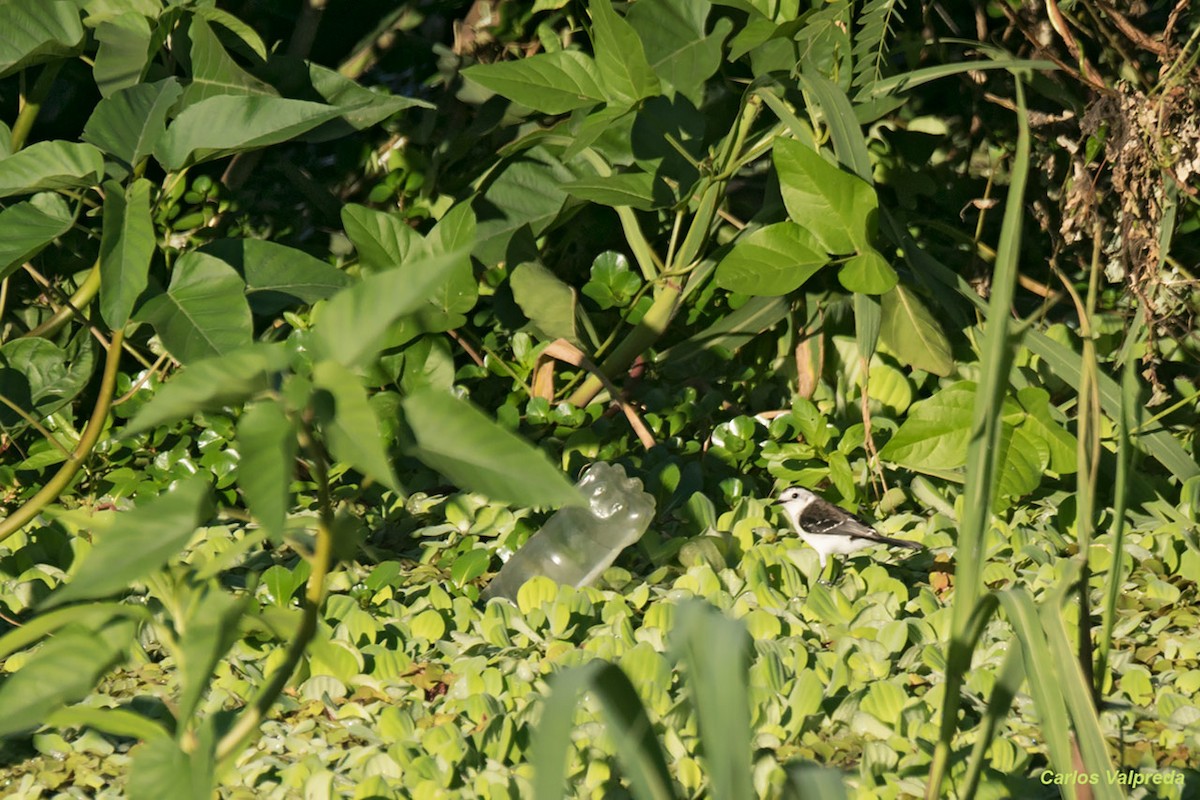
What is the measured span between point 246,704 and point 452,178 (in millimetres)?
1620

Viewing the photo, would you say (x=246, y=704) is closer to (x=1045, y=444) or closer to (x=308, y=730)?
(x=308, y=730)

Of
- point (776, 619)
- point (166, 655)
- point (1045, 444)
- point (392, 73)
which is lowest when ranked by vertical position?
point (166, 655)

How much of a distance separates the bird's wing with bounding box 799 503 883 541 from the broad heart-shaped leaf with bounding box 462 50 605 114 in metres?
0.91

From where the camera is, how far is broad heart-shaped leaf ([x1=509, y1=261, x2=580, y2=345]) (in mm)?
2643

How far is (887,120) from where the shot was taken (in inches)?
120

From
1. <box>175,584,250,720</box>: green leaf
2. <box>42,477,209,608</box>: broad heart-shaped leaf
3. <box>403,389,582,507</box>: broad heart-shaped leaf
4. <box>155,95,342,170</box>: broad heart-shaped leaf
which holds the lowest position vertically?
<box>175,584,250,720</box>: green leaf

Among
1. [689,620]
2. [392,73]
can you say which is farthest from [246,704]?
[392,73]

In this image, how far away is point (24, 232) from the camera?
187 centimetres

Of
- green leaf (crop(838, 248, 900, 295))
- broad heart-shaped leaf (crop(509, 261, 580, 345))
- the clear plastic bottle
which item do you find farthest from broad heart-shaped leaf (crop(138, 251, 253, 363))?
green leaf (crop(838, 248, 900, 295))

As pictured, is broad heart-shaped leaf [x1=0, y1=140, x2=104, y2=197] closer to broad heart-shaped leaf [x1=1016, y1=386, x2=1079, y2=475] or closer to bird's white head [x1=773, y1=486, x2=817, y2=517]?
bird's white head [x1=773, y1=486, x2=817, y2=517]

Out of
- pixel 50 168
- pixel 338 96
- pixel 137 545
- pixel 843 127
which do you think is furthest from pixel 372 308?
pixel 338 96

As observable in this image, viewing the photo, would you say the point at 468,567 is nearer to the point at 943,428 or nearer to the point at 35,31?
the point at 943,428

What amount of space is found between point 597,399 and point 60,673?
1.84 m

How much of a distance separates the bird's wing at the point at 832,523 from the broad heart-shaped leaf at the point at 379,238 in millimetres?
968
